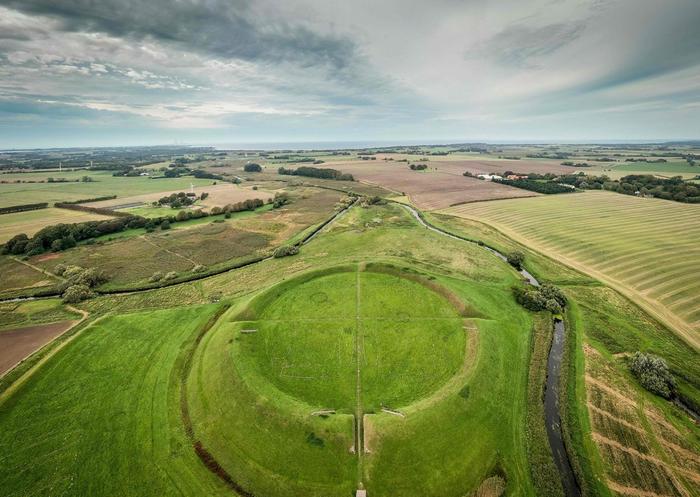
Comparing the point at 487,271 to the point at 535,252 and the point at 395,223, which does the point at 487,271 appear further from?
the point at 395,223

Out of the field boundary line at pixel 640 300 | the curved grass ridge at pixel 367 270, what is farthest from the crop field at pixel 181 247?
the field boundary line at pixel 640 300

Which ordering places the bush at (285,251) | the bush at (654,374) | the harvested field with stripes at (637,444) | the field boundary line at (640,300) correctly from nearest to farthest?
the harvested field with stripes at (637,444) → the bush at (654,374) → the field boundary line at (640,300) → the bush at (285,251)

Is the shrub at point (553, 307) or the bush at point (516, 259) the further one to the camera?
the bush at point (516, 259)

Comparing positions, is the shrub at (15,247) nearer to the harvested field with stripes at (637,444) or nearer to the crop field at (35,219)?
the crop field at (35,219)

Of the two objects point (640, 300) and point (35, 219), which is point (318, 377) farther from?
point (35, 219)

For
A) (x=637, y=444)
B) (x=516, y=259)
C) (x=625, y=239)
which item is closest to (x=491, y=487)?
(x=637, y=444)

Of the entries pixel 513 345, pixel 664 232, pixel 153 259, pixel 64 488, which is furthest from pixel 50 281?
pixel 664 232

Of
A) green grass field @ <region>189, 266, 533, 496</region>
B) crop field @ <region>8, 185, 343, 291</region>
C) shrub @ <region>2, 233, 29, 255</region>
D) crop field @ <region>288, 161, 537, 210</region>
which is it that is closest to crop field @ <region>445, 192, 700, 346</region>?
crop field @ <region>288, 161, 537, 210</region>
